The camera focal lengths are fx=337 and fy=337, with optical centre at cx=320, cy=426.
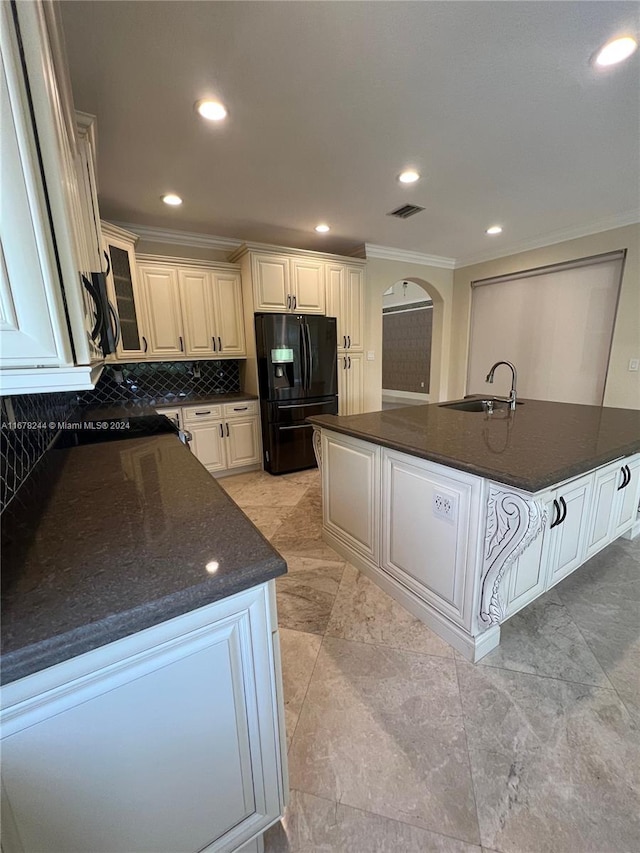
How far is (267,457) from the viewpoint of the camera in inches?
149

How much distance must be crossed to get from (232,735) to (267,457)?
3.06 m

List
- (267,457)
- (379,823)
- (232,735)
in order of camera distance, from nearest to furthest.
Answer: (232,735) < (379,823) < (267,457)

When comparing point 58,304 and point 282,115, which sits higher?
point 282,115

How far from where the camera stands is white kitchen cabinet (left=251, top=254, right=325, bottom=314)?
11.4 ft

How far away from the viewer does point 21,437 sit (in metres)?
1.22

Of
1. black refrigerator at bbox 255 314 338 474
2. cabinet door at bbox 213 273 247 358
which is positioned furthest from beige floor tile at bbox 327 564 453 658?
cabinet door at bbox 213 273 247 358

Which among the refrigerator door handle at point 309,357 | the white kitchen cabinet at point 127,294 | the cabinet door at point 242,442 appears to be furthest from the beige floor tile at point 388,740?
the white kitchen cabinet at point 127,294

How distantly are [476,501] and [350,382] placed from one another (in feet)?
9.96

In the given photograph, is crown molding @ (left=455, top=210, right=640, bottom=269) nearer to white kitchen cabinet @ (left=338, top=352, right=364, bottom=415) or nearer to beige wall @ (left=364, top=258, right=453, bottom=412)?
beige wall @ (left=364, top=258, right=453, bottom=412)

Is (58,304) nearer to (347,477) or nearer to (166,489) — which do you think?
(166,489)

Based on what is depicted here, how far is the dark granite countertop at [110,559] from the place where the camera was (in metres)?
0.57

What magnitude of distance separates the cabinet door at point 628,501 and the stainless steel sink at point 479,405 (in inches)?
32.6

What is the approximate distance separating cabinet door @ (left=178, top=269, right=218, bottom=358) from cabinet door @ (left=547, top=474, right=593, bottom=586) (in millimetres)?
3347

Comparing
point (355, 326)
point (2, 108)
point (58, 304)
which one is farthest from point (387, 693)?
point (355, 326)
